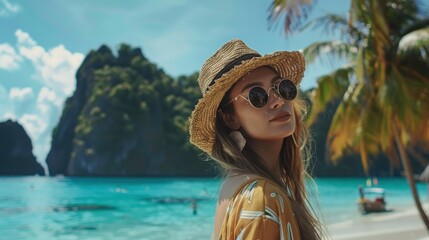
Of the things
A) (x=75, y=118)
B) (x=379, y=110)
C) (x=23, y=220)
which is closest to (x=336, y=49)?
(x=379, y=110)

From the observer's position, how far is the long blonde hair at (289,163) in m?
1.13

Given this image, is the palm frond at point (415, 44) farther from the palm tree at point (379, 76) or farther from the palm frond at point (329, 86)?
the palm frond at point (329, 86)

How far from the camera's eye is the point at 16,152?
8025 centimetres

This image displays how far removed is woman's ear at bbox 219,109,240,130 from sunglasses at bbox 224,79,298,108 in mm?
44

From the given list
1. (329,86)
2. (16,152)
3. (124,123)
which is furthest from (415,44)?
(16,152)

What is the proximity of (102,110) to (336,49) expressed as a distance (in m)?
56.6

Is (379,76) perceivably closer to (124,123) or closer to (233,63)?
(233,63)

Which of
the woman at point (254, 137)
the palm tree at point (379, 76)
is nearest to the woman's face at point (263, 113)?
the woman at point (254, 137)

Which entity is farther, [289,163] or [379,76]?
[379,76]

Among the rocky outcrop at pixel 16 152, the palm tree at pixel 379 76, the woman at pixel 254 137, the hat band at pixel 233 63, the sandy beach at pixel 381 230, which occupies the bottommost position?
the sandy beach at pixel 381 230

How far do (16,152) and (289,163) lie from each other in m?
86.7

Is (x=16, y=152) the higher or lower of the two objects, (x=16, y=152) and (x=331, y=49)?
the higher

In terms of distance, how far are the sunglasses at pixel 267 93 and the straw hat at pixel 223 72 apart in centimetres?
6

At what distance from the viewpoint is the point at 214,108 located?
1.34 metres
